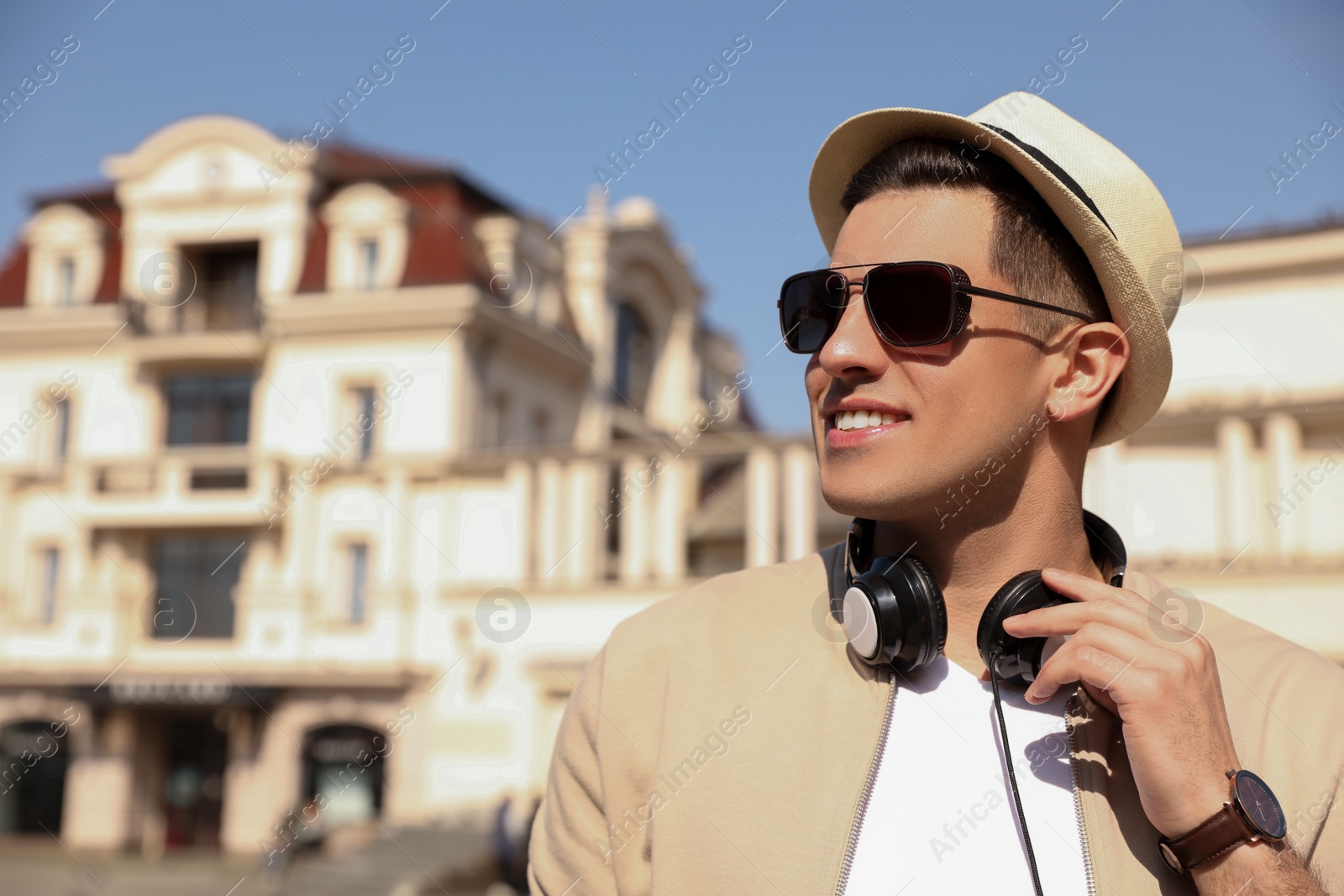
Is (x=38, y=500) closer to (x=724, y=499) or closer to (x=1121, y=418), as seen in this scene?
(x=724, y=499)

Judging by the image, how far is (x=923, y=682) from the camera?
172cm

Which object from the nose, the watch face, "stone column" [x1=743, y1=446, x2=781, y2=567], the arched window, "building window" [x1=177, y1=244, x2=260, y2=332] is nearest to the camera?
the watch face

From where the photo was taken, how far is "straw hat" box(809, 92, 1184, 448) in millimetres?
1690

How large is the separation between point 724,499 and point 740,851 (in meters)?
24.3

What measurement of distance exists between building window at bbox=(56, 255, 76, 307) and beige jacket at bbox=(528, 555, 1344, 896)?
26.9 meters

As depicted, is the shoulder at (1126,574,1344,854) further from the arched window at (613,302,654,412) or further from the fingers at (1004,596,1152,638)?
the arched window at (613,302,654,412)

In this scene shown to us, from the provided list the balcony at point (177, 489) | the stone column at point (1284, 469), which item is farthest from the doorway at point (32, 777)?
the stone column at point (1284, 469)

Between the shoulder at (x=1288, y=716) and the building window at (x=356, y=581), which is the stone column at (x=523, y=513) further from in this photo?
the shoulder at (x=1288, y=716)

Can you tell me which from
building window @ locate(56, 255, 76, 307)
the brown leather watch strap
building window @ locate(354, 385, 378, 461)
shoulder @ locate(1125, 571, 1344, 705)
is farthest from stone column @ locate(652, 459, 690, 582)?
the brown leather watch strap

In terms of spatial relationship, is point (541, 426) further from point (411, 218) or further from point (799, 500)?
point (799, 500)

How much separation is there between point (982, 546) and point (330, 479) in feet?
71.1

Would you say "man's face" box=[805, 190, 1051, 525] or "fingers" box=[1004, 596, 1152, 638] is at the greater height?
"man's face" box=[805, 190, 1051, 525]

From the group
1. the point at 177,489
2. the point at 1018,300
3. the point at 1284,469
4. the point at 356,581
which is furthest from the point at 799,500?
the point at 1018,300

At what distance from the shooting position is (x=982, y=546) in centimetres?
178
